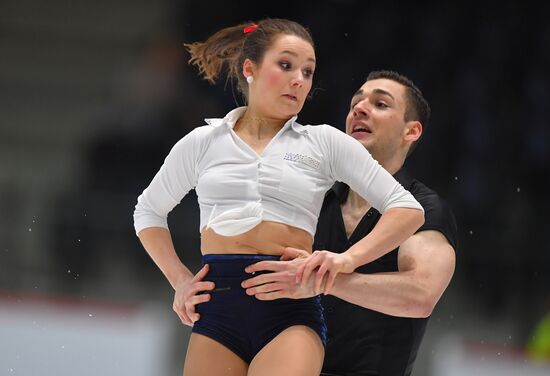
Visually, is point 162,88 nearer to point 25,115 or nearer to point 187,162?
point 25,115

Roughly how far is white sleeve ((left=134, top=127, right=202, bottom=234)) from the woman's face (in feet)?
0.58

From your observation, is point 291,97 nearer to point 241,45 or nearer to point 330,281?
point 241,45

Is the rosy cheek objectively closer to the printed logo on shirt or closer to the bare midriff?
the printed logo on shirt

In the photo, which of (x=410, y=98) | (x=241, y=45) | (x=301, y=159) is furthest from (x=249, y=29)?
(x=410, y=98)

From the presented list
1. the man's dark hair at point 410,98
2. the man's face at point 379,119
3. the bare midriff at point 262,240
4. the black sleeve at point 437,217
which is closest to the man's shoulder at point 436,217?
the black sleeve at point 437,217

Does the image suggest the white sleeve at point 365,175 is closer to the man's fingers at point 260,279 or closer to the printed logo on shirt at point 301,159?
the printed logo on shirt at point 301,159

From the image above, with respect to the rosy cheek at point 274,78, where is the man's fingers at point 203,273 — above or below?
below

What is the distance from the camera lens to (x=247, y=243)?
1.81m

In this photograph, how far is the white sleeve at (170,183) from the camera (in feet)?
6.39

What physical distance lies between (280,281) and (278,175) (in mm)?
229

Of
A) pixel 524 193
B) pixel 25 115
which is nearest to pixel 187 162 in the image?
pixel 524 193

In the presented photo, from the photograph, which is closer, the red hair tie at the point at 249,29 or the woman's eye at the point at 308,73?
the woman's eye at the point at 308,73

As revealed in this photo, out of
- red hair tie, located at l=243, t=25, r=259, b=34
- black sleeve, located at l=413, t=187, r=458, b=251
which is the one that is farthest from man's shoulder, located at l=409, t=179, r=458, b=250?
red hair tie, located at l=243, t=25, r=259, b=34

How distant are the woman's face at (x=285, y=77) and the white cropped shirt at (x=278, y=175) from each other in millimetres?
47
